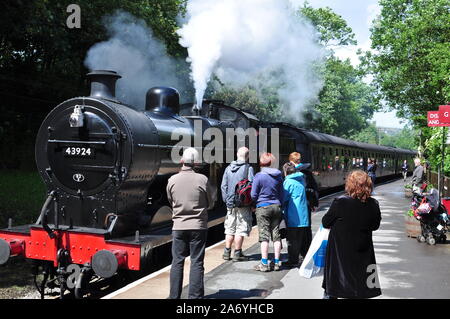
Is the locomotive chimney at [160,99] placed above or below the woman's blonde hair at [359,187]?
above

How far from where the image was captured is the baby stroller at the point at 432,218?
8844 millimetres

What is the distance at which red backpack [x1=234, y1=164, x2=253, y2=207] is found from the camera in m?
7.07

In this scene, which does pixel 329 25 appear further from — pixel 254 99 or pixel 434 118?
pixel 434 118

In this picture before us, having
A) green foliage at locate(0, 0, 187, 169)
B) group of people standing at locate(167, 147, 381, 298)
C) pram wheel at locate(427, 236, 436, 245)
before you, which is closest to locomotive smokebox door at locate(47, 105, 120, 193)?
group of people standing at locate(167, 147, 381, 298)

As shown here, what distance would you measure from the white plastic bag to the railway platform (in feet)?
3.31

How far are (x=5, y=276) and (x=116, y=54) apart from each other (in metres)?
9.40

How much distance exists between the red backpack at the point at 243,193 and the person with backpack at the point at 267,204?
1.15 feet

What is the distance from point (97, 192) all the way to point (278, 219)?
8.32 ft

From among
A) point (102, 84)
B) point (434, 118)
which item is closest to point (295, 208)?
point (102, 84)

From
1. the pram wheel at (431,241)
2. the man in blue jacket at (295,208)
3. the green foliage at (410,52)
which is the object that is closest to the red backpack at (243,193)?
the man in blue jacket at (295,208)

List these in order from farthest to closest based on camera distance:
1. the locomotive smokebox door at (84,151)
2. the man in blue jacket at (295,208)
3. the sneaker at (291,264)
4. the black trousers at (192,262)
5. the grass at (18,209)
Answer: the grass at (18,209)
the sneaker at (291,264)
the man in blue jacket at (295,208)
the locomotive smokebox door at (84,151)
the black trousers at (192,262)

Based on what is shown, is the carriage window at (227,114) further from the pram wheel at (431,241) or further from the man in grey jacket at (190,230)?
the man in grey jacket at (190,230)

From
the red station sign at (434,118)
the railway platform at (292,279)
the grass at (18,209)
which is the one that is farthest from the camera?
the red station sign at (434,118)
